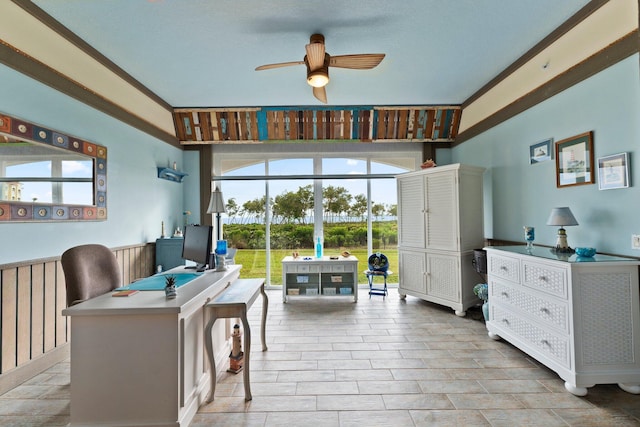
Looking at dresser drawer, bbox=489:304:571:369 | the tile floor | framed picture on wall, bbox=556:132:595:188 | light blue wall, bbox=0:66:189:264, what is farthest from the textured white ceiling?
the tile floor

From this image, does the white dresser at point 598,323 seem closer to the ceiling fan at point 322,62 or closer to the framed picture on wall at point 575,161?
the framed picture on wall at point 575,161

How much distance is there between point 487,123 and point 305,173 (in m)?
2.88

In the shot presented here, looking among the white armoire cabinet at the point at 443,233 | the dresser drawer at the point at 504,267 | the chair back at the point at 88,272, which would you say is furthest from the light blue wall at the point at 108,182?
the dresser drawer at the point at 504,267

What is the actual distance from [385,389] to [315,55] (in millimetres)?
2809

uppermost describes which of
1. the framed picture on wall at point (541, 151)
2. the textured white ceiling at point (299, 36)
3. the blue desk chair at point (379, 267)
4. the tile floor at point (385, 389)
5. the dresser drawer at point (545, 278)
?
A: the textured white ceiling at point (299, 36)

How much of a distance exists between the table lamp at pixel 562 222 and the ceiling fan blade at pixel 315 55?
2471 mm

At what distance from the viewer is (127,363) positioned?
5.81 feet

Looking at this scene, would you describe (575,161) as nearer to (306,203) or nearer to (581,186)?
(581,186)

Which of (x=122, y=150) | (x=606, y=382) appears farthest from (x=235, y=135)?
(x=606, y=382)

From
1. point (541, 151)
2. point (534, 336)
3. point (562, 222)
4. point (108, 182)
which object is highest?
point (541, 151)

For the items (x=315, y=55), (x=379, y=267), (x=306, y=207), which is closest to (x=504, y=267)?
(x=379, y=267)

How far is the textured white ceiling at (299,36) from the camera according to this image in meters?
A: 2.48

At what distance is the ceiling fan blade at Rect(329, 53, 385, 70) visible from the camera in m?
2.68

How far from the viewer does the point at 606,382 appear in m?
2.14
